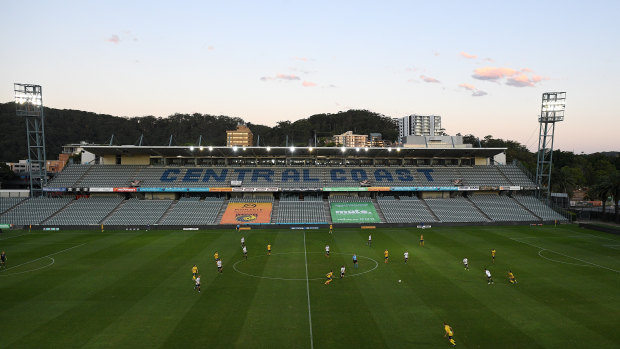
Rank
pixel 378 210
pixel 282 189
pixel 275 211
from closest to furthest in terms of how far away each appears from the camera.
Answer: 1. pixel 275 211
2. pixel 378 210
3. pixel 282 189

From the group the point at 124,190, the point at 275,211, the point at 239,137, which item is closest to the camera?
the point at 275,211

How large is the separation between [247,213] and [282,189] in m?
7.17

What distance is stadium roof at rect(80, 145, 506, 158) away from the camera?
6331 centimetres

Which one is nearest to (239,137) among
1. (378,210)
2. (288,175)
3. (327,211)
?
(288,175)

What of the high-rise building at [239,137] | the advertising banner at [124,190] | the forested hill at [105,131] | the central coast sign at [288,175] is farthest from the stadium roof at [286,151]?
the high-rise building at [239,137]

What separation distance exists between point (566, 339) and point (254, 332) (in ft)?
51.4

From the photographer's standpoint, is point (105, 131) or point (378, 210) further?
point (105, 131)

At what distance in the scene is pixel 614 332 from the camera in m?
19.4

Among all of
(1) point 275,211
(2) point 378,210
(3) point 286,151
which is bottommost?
(1) point 275,211

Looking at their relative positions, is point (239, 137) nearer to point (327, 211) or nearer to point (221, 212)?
point (221, 212)

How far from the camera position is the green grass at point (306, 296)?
19.0 metres

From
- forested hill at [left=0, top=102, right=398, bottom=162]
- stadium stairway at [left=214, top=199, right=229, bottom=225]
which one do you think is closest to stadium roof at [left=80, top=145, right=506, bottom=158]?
stadium stairway at [left=214, top=199, right=229, bottom=225]

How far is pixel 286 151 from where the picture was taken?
66.1 metres

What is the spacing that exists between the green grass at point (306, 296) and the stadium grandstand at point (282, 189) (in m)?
13.5
